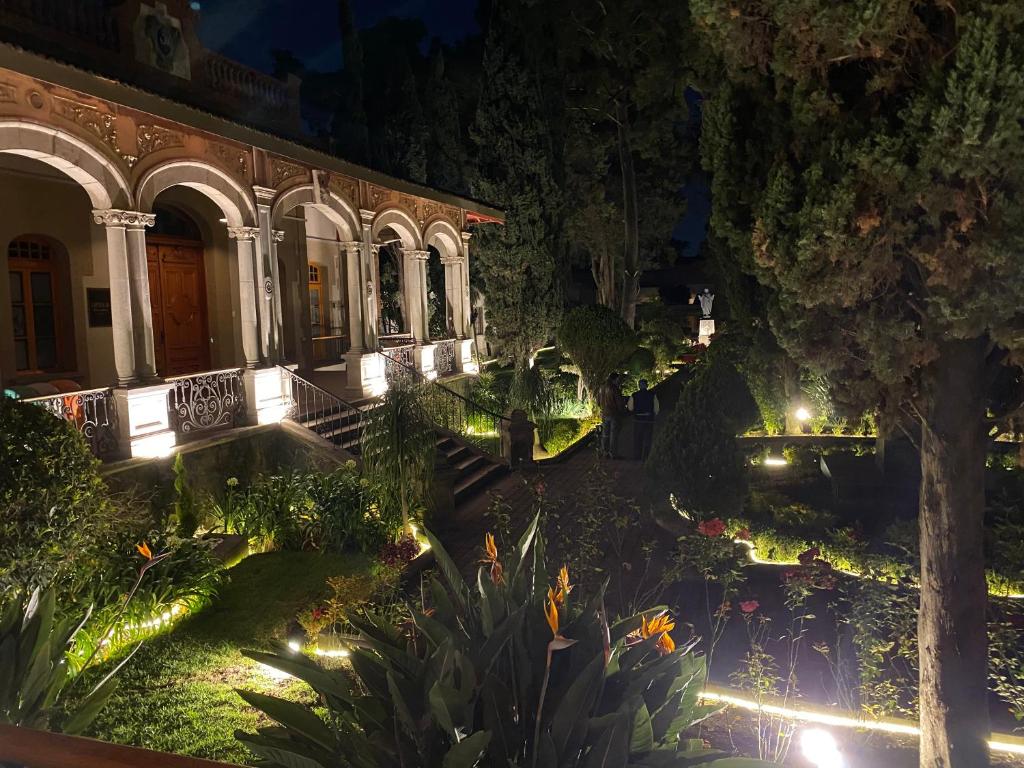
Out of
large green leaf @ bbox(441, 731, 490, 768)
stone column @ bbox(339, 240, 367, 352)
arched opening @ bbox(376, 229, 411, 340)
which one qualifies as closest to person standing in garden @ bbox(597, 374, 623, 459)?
stone column @ bbox(339, 240, 367, 352)

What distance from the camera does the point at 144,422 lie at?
28.9ft

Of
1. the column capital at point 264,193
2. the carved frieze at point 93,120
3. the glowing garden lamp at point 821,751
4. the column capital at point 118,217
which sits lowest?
the glowing garden lamp at point 821,751

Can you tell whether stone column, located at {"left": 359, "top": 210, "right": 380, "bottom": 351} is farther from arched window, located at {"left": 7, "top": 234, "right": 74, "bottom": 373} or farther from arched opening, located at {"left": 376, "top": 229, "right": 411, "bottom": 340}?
arched opening, located at {"left": 376, "top": 229, "right": 411, "bottom": 340}

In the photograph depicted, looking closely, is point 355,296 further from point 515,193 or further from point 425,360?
point 515,193

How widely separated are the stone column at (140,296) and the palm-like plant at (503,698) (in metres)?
6.86

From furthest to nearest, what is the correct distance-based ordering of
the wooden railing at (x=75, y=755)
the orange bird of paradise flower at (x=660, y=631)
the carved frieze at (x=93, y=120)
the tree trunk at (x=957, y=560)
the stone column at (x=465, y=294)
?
the stone column at (x=465, y=294) < the carved frieze at (x=93, y=120) < the tree trunk at (x=957, y=560) < the orange bird of paradise flower at (x=660, y=631) < the wooden railing at (x=75, y=755)

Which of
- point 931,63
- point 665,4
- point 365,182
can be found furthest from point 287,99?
point 931,63

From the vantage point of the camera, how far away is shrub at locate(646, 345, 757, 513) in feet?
28.3

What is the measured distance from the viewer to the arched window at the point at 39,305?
1068 cm

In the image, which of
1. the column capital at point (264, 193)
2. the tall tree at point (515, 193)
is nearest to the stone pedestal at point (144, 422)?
the column capital at point (264, 193)

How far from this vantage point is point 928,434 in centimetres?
493

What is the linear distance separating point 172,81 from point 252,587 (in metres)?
8.18

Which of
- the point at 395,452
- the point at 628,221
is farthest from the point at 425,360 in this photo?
the point at 628,221

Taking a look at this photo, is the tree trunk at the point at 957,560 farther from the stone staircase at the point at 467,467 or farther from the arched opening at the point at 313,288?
the arched opening at the point at 313,288
